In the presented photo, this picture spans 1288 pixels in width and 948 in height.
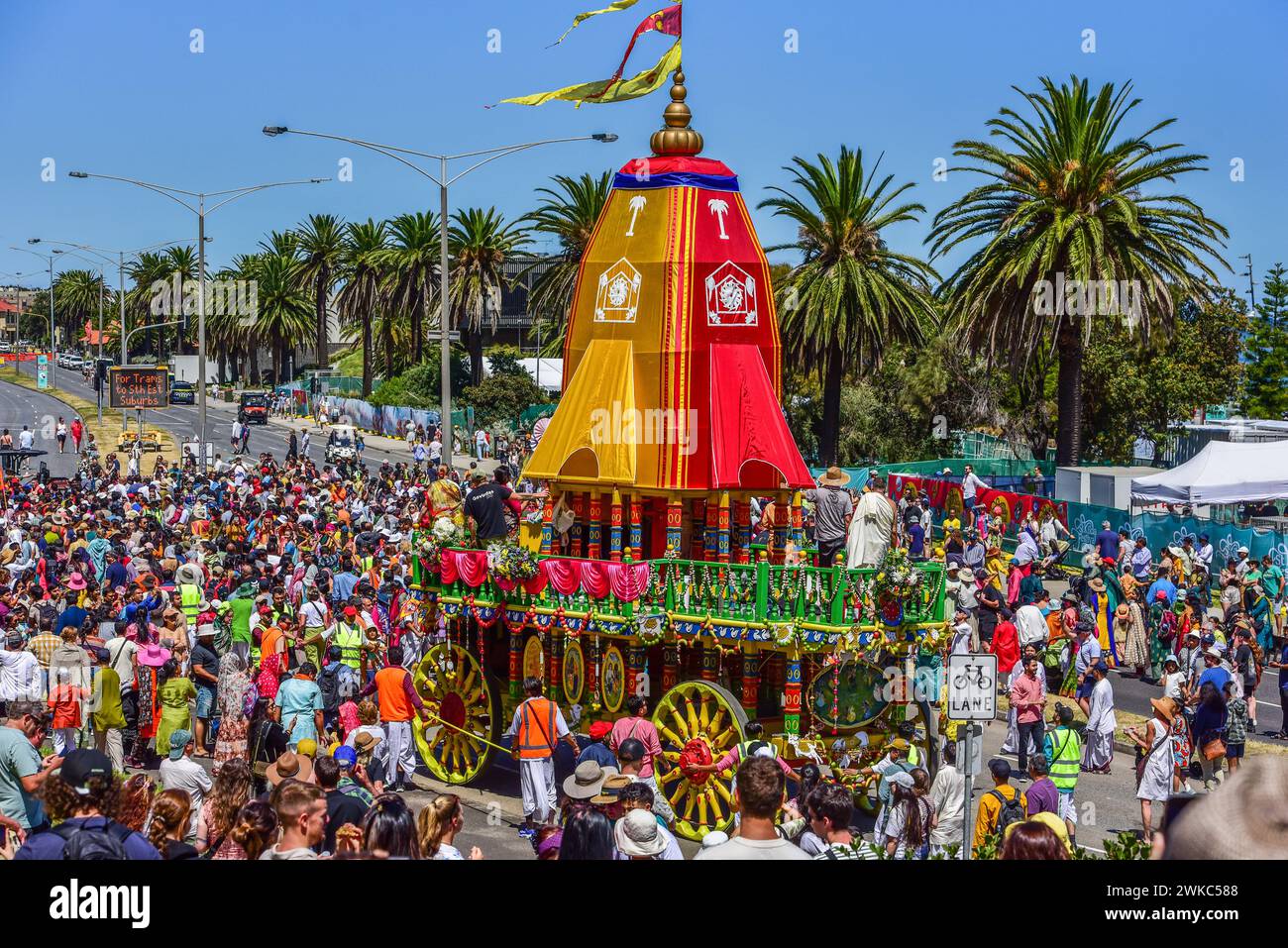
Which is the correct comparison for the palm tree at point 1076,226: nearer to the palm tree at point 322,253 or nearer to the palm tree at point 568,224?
the palm tree at point 568,224

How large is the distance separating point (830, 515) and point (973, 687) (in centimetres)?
586

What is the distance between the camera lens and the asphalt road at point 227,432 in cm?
6078

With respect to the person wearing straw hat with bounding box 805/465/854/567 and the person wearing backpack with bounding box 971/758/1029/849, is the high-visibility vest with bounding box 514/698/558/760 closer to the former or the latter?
the person wearing straw hat with bounding box 805/465/854/567

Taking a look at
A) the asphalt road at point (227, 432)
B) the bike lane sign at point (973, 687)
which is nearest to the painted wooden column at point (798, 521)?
the bike lane sign at point (973, 687)

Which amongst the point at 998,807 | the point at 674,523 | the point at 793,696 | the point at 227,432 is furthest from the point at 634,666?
the point at 227,432

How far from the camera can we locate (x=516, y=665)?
17.3 m

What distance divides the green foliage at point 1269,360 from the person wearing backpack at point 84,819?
65918 millimetres

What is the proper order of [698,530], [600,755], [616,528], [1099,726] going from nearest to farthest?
[600,755] → [616,528] → [1099,726] → [698,530]

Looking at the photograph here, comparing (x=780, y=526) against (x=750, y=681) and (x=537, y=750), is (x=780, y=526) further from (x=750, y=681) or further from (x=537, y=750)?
(x=537, y=750)

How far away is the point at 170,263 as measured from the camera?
102875 millimetres

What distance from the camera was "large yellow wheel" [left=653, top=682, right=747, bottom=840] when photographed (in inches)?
571

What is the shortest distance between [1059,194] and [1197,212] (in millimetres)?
3320

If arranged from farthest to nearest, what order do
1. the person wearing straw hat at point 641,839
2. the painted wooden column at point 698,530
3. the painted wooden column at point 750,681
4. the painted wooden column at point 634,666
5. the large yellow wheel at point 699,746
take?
the painted wooden column at point 698,530, the painted wooden column at point 634,666, the painted wooden column at point 750,681, the large yellow wheel at point 699,746, the person wearing straw hat at point 641,839
